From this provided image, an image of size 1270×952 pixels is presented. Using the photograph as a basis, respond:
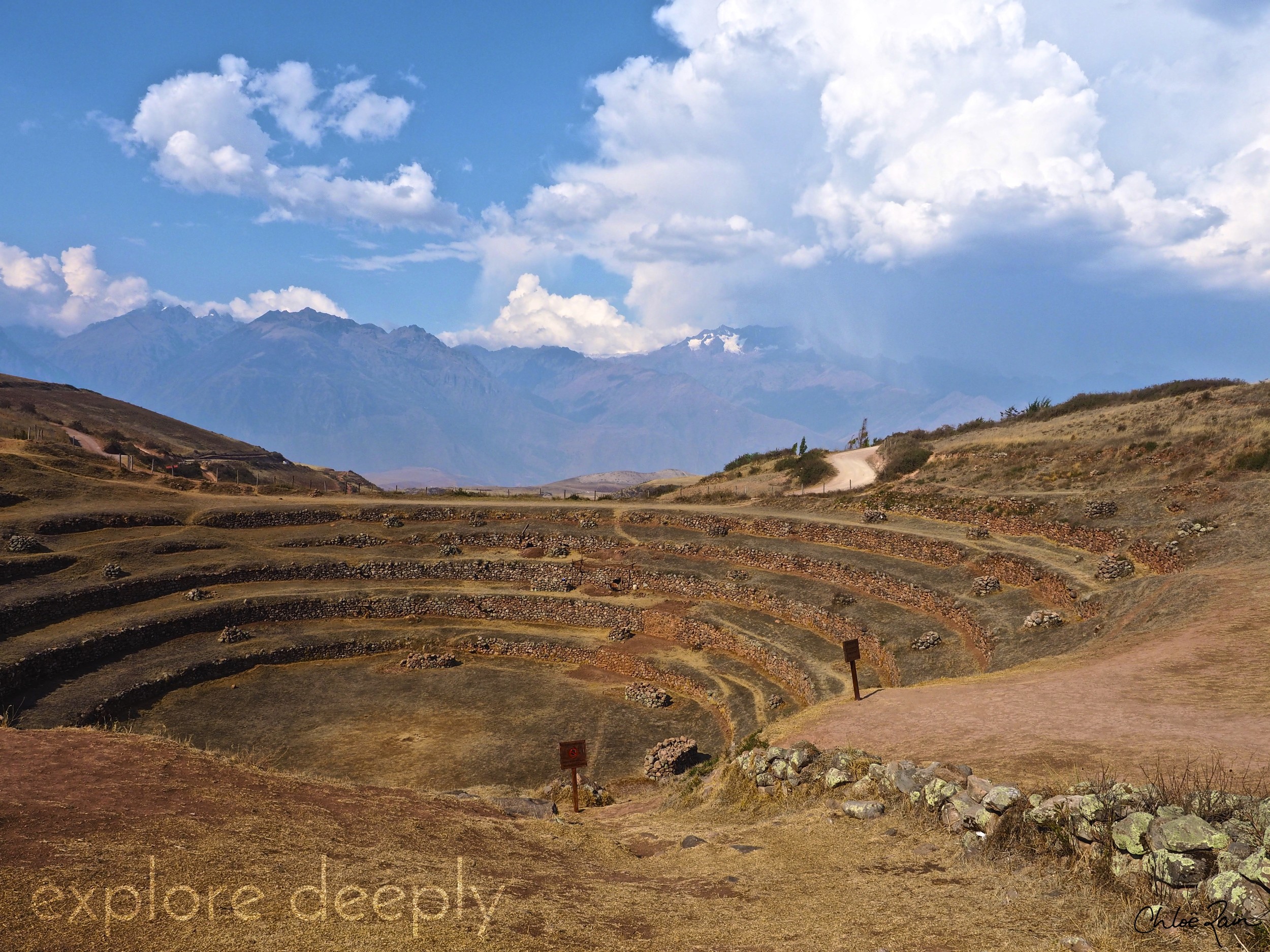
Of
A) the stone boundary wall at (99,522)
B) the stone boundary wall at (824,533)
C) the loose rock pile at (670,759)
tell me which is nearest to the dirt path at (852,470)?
the stone boundary wall at (824,533)

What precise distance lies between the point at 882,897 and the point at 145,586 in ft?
145

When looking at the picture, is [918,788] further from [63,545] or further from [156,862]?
[63,545]

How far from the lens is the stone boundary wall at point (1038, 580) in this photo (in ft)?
83.8

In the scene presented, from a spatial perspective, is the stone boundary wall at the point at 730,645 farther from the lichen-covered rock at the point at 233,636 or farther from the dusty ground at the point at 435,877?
the lichen-covered rock at the point at 233,636

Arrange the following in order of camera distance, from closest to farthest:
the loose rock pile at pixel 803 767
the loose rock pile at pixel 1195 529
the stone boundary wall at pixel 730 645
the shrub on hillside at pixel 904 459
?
the loose rock pile at pixel 803 767 → the loose rock pile at pixel 1195 529 → the stone boundary wall at pixel 730 645 → the shrub on hillside at pixel 904 459

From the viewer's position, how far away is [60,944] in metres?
6.15

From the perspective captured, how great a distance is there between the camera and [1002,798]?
9.64 meters

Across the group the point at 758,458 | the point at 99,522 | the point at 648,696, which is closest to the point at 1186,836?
the point at 648,696

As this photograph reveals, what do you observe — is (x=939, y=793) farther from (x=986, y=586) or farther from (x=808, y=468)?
(x=808, y=468)

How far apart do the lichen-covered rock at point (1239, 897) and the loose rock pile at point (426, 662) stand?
3501 cm

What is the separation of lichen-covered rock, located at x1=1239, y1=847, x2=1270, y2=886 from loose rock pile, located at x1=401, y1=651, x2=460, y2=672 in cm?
3525

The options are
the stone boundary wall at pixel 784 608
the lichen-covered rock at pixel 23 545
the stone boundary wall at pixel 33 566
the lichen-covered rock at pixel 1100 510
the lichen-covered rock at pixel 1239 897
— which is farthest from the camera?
the lichen-covered rock at pixel 23 545

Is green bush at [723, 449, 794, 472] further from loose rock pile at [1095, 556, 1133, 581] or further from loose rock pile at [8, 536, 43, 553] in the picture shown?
loose rock pile at [8, 536, 43, 553]

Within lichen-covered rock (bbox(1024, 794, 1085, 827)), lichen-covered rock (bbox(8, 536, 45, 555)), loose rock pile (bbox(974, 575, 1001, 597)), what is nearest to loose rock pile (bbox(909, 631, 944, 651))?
loose rock pile (bbox(974, 575, 1001, 597))
